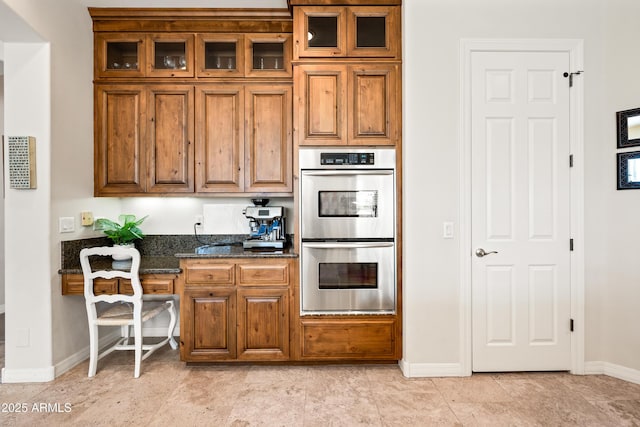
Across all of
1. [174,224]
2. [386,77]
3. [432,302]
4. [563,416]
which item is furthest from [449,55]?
[174,224]

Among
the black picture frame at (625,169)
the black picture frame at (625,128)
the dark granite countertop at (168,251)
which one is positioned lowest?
the dark granite countertop at (168,251)

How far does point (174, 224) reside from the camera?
350 cm

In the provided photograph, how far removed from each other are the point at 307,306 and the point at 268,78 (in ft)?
6.46

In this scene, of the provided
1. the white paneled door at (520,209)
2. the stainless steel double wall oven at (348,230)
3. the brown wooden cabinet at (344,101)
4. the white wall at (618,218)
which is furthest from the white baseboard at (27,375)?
the white wall at (618,218)

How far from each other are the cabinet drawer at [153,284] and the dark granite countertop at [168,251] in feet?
0.16

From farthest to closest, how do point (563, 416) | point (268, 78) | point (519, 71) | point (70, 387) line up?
point (268, 78) < point (519, 71) < point (70, 387) < point (563, 416)

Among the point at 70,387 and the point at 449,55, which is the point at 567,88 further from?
the point at 70,387

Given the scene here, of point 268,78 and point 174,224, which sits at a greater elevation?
point 268,78

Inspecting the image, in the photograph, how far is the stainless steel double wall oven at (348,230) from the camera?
2.77 meters

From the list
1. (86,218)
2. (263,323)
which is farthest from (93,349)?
(263,323)

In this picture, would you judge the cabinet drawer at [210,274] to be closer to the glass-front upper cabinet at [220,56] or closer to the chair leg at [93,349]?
the chair leg at [93,349]

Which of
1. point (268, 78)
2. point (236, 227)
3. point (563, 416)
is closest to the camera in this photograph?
point (563, 416)

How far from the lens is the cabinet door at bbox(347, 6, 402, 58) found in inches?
109

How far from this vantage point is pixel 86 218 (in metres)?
2.99
